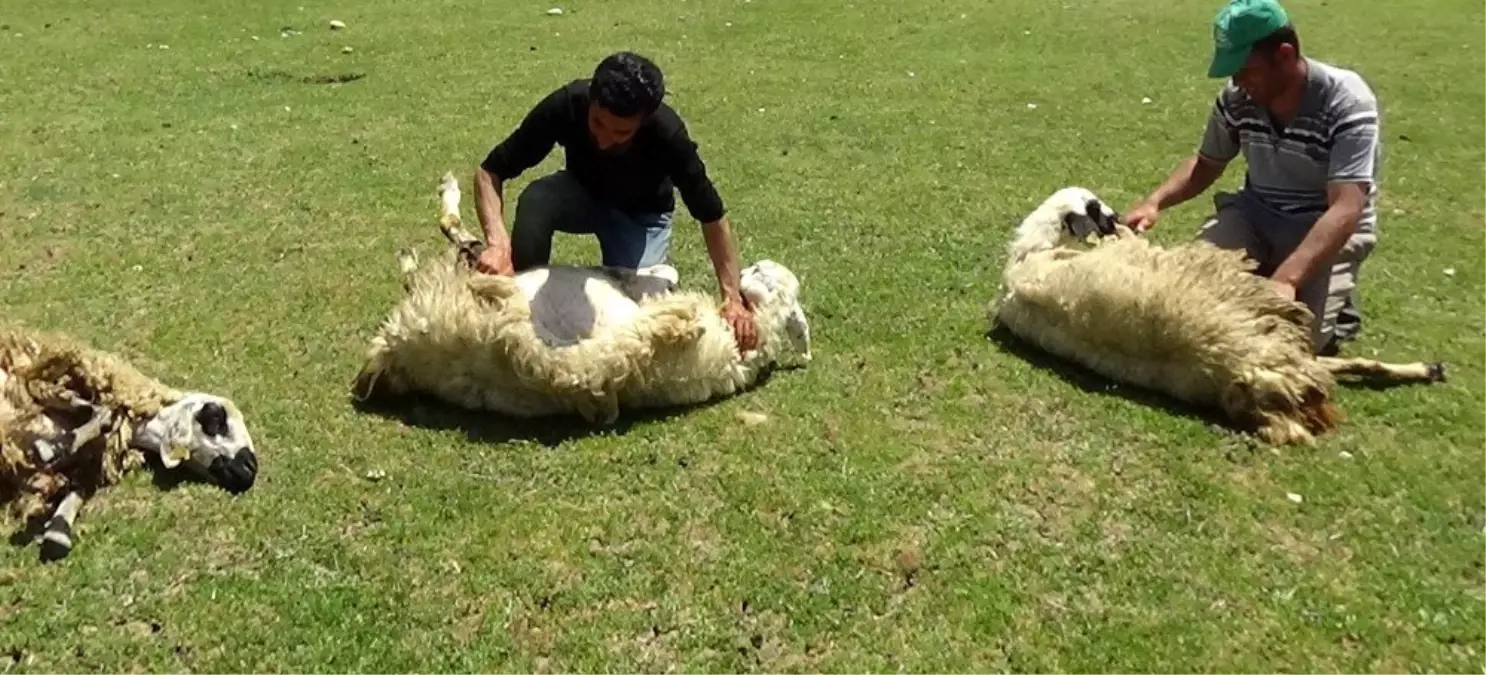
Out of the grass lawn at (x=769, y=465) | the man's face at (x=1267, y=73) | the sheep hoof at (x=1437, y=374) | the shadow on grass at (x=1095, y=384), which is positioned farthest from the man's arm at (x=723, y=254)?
the sheep hoof at (x=1437, y=374)

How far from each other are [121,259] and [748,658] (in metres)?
4.16

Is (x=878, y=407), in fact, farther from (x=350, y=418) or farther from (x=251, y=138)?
(x=251, y=138)

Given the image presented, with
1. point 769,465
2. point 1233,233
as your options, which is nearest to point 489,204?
point 769,465

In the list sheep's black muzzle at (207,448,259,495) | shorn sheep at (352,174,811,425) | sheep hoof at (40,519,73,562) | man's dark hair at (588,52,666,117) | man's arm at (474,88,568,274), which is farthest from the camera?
man's arm at (474,88,568,274)

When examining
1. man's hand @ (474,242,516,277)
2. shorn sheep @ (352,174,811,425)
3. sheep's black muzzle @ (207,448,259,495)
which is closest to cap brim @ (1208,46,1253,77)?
shorn sheep @ (352,174,811,425)

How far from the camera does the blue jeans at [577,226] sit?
17.7 ft

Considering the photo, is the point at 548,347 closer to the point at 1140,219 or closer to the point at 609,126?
the point at 609,126

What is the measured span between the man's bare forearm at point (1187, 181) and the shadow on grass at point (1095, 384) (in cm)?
94

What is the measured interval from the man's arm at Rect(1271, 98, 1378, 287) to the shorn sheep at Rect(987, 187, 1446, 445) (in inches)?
6.4

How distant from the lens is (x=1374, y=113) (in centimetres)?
503

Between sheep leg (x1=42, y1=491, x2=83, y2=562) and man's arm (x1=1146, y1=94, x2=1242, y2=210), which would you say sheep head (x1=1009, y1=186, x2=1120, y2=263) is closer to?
man's arm (x1=1146, y1=94, x2=1242, y2=210)

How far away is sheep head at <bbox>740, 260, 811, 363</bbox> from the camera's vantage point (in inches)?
198

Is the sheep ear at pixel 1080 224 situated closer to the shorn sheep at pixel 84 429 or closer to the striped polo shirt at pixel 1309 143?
the striped polo shirt at pixel 1309 143

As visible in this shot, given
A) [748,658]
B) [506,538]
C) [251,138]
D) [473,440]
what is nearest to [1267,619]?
[748,658]
